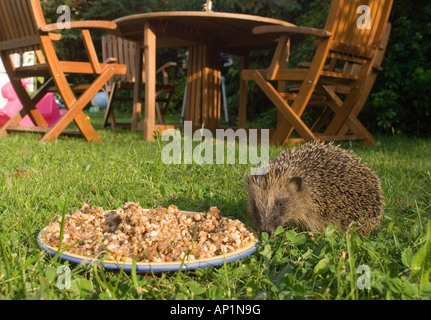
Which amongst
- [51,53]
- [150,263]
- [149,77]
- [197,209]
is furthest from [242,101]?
[150,263]

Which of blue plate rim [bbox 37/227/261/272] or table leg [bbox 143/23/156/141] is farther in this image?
table leg [bbox 143/23/156/141]

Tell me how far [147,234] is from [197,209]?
0.88 meters

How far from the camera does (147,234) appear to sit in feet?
5.91

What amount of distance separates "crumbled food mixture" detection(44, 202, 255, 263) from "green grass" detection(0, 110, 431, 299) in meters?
0.08

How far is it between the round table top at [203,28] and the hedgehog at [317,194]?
3.01 metres

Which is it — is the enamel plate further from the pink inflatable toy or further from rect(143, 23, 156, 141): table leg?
the pink inflatable toy

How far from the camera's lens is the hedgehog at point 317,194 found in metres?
2.44

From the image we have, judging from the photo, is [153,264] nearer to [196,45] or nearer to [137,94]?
[196,45]

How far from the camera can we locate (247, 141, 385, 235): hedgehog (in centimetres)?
244

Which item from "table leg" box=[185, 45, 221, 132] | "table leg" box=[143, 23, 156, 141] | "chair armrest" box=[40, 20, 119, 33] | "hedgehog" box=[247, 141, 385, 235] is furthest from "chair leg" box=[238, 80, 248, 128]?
"hedgehog" box=[247, 141, 385, 235]

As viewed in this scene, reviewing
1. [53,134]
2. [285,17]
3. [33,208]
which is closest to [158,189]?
[33,208]

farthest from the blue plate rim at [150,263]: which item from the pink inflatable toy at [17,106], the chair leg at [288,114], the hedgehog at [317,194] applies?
the pink inflatable toy at [17,106]
